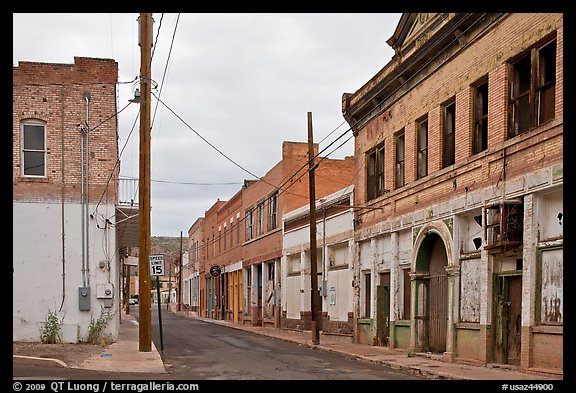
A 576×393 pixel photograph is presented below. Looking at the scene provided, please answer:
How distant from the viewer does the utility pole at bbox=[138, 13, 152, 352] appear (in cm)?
1809

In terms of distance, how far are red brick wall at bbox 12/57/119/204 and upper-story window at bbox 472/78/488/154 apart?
10515mm

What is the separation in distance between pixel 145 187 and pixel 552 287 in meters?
9.98

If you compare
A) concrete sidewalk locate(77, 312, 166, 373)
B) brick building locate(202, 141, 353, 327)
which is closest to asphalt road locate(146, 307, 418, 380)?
concrete sidewalk locate(77, 312, 166, 373)

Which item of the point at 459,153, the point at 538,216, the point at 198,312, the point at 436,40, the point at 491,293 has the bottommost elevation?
the point at 198,312

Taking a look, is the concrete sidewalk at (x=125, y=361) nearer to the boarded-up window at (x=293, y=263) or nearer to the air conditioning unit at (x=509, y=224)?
the air conditioning unit at (x=509, y=224)

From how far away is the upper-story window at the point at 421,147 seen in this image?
2080 centimetres

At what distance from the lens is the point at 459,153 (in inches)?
712

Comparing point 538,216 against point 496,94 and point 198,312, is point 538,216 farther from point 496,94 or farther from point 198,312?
point 198,312

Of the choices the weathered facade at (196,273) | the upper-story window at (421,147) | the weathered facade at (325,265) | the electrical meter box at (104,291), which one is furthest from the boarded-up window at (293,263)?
the weathered facade at (196,273)

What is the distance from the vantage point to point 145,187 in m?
18.3

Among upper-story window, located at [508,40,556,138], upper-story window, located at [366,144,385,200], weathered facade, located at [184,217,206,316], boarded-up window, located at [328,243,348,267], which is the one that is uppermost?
upper-story window, located at [508,40,556,138]

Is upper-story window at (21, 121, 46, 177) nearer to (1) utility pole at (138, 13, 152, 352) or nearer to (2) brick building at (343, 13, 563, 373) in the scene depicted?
(1) utility pole at (138, 13, 152, 352)
